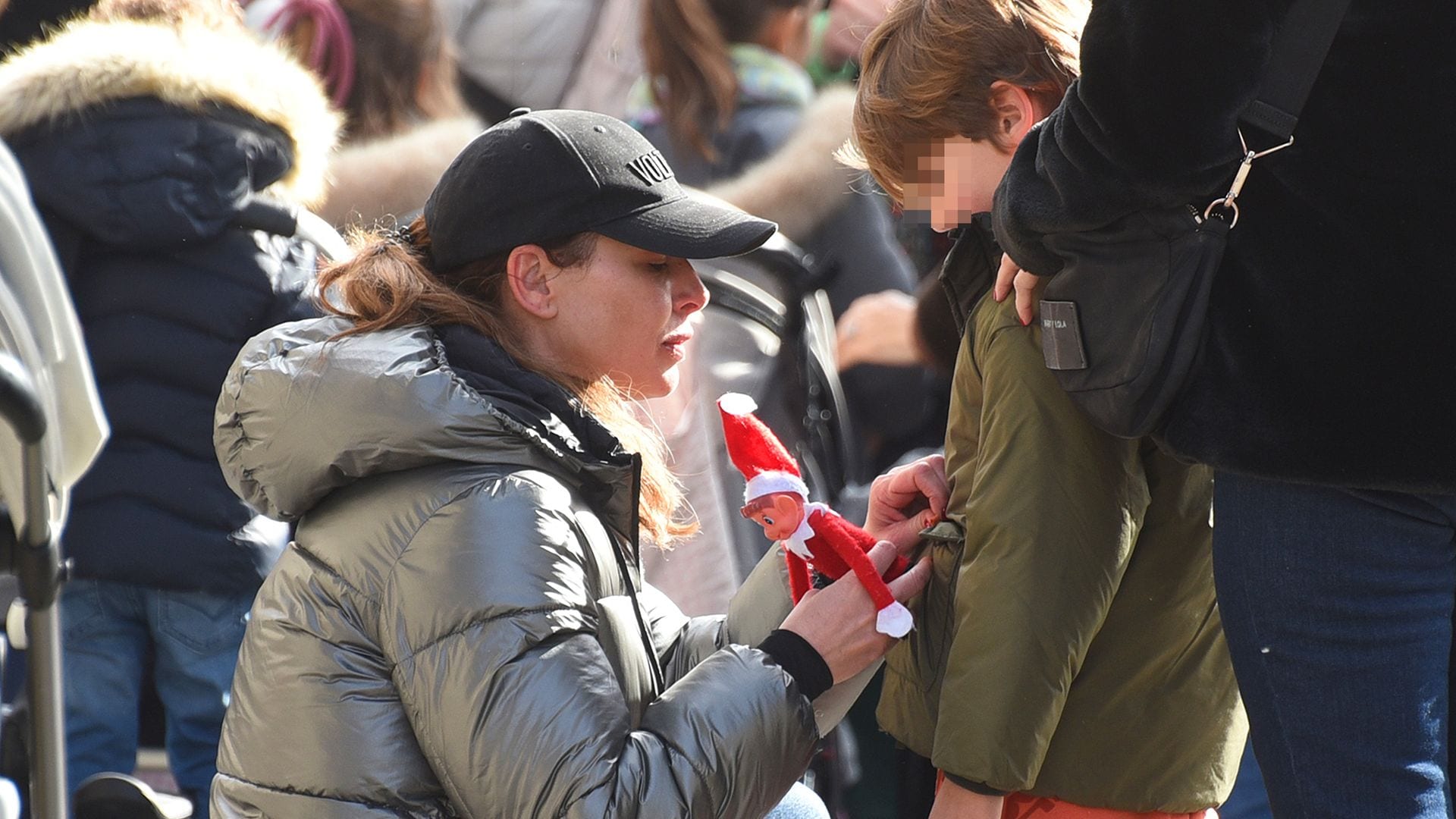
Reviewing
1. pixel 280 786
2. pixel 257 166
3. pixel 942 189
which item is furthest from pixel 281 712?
pixel 257 166

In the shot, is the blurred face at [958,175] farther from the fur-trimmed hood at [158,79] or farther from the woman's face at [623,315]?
the fur-trimmed hood at [158,79]

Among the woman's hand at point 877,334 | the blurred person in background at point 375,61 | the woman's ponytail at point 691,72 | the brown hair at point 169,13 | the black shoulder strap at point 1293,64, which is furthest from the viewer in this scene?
the blurred person in background at point 375,61

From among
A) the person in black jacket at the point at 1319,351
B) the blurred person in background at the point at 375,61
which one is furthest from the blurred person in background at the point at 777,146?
the person in black jacket at the point at 1319,351

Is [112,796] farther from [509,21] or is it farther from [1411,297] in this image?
[509,21]

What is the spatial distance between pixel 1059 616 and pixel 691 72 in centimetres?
263

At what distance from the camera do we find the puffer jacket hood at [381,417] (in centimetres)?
177

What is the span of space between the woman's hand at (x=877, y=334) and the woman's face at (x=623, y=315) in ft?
5.79

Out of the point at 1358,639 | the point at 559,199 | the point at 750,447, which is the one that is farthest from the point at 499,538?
the point at 1358,639

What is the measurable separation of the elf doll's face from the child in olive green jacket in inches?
7.4

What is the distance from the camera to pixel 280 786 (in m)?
→ 1.81

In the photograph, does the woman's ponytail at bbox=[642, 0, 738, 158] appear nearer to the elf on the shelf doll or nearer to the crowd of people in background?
the crowd of people in background

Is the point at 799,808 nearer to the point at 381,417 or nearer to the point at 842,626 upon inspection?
the point at 842,626

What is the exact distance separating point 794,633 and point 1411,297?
79cm

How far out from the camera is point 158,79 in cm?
302
